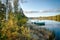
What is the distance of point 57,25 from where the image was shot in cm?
151

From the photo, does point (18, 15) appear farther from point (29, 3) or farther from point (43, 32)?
point (43, 32)

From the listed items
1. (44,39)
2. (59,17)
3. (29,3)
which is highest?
(29,3)

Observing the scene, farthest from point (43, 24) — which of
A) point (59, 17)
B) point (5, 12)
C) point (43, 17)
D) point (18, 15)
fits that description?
point (5, 12)

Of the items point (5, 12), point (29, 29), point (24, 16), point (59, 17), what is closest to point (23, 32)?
point (29, 29)

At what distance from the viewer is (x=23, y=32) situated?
1491mm

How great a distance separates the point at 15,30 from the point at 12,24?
Answer: 0.24 ft

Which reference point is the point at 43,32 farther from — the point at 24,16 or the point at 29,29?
the point at 24,16

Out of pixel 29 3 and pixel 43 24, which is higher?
pixel 29 3

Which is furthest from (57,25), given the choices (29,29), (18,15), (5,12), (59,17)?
(5,12)

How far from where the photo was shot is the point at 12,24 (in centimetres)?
150

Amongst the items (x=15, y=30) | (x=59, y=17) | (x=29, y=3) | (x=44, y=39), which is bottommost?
(x=44, y=39)

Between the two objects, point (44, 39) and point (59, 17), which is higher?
point (59, 17)

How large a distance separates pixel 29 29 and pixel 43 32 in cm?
16

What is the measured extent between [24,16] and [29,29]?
157 millimetres
